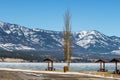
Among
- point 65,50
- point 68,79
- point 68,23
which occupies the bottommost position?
point 68,79

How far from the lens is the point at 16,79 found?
2288 inches

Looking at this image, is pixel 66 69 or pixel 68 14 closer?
pixel 66 69

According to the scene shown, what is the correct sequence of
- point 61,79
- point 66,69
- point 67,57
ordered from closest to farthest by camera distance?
1. point 61,79
2. point 66,69
3. point 67,57

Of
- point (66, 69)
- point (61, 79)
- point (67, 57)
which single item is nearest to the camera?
point (61, 79)

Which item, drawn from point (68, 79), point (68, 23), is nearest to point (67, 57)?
point (68, 23)

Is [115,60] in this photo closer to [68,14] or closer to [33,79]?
[68,14]

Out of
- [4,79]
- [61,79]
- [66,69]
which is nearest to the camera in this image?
[4,79]

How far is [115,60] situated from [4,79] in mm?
58995

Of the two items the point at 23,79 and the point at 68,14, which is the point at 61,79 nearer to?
the point at 23,79

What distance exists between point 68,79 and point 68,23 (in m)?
47.1

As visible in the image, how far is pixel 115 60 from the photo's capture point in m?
112

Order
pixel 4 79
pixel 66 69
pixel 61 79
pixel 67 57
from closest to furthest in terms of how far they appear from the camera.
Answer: pixel 4 79
pixel 61 79
pixel 66 69
pixel 67 57

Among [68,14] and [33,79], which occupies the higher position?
[68,14]

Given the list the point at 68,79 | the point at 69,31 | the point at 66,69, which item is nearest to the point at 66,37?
the point at 69,31
